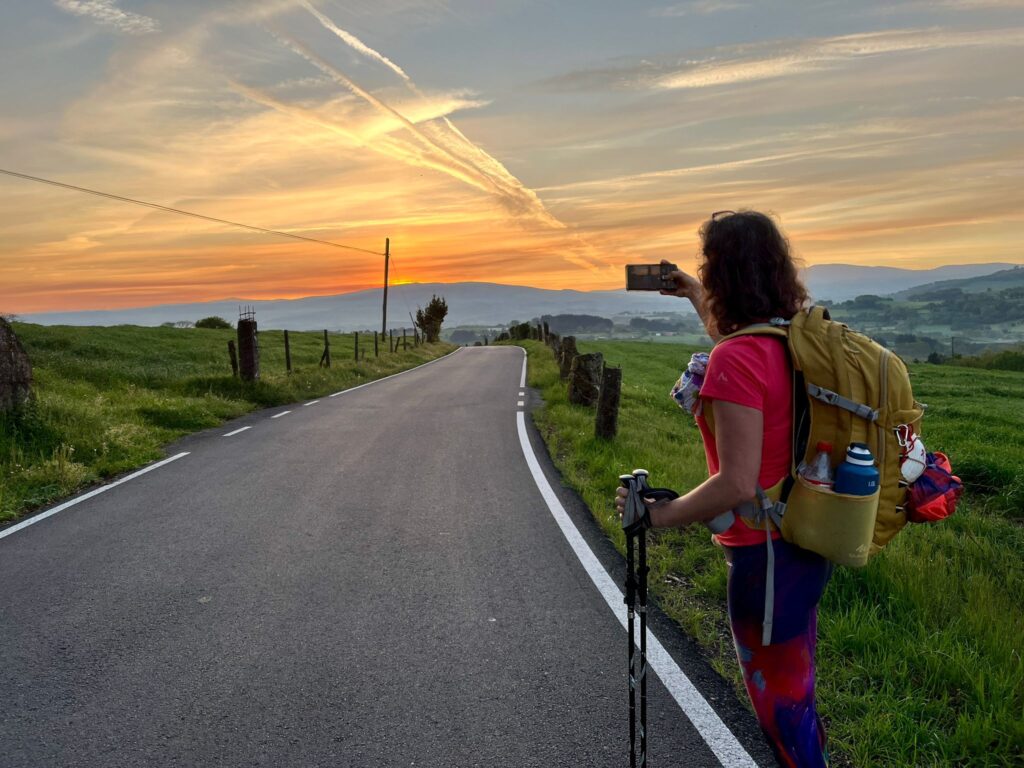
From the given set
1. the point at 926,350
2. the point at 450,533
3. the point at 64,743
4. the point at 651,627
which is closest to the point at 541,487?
the point at 450,533

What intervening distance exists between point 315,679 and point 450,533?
→ 8.25 feet

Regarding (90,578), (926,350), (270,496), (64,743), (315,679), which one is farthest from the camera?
(926,350)

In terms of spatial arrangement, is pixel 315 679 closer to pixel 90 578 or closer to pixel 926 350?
pixel 90 578

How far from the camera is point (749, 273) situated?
2.08 metres

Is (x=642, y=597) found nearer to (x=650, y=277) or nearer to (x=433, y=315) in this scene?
(x=650, y=277)

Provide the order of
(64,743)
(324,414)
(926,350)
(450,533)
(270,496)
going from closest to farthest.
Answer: (64,743)
(450,533)
(270,496)
(324,414)
(926,350)

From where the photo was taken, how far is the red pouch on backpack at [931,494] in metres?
2.06

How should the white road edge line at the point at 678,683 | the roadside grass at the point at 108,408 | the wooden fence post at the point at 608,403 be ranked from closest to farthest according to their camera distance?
the white road edge line at the point at 678,683, the roadside grass at the point at 108,408, the wooden fence post at the point at 608,403

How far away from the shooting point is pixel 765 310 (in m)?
2.07

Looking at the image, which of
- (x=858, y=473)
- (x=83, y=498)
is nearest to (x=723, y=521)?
(x=858, y=473)

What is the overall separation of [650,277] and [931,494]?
4.70ft

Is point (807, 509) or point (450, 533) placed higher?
point (807, 509)

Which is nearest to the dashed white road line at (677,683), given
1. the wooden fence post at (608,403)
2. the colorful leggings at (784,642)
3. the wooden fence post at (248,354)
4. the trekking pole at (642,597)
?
the trekking pole at (642,597)

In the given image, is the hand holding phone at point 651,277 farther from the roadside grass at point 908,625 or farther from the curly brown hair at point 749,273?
the roadside grass at point 908,625
